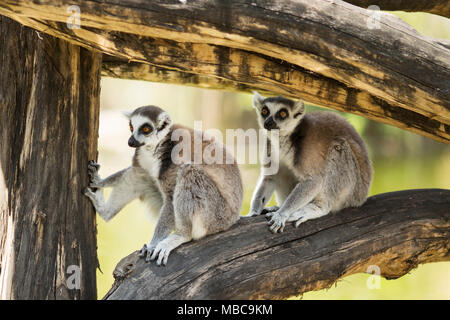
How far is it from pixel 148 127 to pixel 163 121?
14 cm

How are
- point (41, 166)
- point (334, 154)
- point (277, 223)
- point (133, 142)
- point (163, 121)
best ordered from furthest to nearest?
point (334, 154) < point (163, 121) < point (133, 142) < point (277, 223) < point (41, 166)

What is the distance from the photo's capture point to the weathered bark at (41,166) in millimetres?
2924

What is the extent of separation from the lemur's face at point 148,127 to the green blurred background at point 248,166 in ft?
15.6

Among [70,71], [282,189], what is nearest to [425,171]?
[282,189]

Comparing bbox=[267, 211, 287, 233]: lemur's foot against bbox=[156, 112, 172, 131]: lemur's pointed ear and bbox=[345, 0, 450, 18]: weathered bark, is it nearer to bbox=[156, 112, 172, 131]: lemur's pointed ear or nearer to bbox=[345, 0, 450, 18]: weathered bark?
bbox=[156, 112, 172, 131]: lemur's pointed ear

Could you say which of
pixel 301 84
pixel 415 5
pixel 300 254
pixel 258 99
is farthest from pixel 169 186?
pixel 415 5

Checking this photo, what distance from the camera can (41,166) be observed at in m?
3.02

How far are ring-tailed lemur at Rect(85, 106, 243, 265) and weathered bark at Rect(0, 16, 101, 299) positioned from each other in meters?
0.30

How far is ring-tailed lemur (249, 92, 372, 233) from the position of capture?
3.88 metres

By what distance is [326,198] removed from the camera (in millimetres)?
3873


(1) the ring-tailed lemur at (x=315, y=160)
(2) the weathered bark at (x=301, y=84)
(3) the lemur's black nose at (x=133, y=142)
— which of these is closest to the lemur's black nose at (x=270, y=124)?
(1) the ring-tailed lemur at (x=315, y=160)

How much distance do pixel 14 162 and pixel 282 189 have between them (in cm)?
232

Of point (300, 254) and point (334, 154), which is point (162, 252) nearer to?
point (300, 254)
